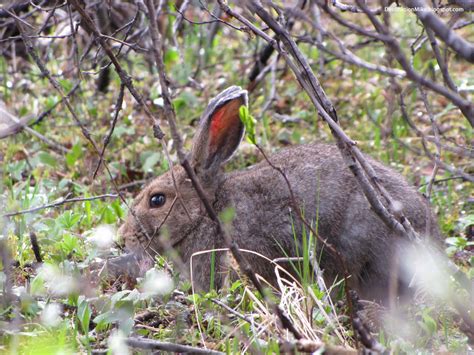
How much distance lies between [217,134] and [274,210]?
77cm

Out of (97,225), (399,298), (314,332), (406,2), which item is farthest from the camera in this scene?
(97,225)

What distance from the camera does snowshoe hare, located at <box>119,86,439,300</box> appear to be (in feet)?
16.9

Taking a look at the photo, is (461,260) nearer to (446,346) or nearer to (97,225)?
(446,346)

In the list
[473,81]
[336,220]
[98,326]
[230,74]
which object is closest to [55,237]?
[98,326]

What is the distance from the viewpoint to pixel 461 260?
554 cm

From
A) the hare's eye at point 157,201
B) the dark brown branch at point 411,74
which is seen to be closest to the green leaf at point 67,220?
the hare's eye at point 157,201

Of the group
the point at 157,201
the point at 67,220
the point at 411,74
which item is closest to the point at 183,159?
the point at 411,74

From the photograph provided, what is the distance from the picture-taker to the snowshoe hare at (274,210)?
515 centimetres

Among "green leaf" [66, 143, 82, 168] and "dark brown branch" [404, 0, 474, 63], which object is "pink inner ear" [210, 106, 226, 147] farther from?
"dark brown branch" [404, 0, 474, 63]

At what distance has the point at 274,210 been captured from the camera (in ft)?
18.0

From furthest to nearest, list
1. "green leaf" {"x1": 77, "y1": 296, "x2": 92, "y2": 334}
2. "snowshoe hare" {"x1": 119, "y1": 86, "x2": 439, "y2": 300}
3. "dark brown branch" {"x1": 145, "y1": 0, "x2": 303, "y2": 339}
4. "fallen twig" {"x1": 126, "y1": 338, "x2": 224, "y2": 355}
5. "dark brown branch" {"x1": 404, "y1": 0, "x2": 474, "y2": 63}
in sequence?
1. "snowshoe hare" {"x1": 119, "y1": 86, "x2": 439, "y2": 300}
2. "green leaf" {"x1": 77, "y1": 296, "x2": 92, "y2": 334}
3. "fallen twig" {"x1": 126, "y1": 338, "x2": 224, "y2": 355}
4. "dark brown branch" {"x1": 145, "y1": 0, "x2": 303, "y2": 339}
5. "dark brown branch" {"x1": 404, "y1": 0, "x2": 474, "y2": 63}

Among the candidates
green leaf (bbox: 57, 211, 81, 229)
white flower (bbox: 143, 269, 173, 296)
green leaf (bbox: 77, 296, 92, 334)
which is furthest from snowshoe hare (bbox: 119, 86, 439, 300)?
green leaf (bbox: 77, 296, 92, 334)

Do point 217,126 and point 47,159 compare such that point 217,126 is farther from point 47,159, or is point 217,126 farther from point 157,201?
point 47,159

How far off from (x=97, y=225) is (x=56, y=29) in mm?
3667
